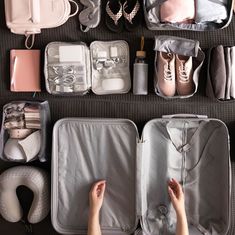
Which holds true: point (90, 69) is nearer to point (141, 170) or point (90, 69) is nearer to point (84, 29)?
point (84, 29)

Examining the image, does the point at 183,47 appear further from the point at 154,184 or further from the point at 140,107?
the point at 154,184

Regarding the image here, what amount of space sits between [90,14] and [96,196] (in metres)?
0.77

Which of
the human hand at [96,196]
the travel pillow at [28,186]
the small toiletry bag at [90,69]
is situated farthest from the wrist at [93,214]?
the small toiletry bag at [90,69]

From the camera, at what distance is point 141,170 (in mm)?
1456

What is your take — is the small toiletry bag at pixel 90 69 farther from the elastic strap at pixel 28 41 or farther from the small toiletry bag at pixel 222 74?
the small toiletry bag at pixel 222 74

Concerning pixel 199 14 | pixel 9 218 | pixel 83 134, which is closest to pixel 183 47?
pixel 199 14

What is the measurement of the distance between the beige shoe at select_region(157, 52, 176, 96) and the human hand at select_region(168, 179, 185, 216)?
14.9 inches

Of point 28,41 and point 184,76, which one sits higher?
point 28,41

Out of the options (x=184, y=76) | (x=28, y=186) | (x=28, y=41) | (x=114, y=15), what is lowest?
(x=28, y=186)

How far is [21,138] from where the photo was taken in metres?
1.52

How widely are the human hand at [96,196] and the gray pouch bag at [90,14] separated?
671mm

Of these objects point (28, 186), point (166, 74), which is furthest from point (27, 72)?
point (166, 74)

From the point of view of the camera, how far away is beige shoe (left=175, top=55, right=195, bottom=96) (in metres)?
1.44

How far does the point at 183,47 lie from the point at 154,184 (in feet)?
1.92
